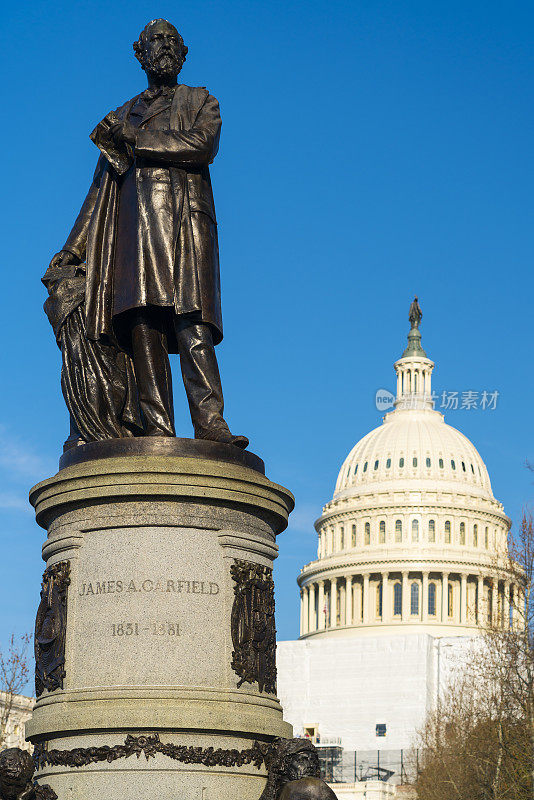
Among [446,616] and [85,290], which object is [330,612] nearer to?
[446,616]

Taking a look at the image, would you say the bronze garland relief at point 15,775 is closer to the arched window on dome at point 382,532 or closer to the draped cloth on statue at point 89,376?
the draped cloth on statue at point 89,376

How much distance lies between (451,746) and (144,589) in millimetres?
57350

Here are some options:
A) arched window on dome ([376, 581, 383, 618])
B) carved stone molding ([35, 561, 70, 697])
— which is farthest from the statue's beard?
arched window on dome ([376, 581, 383, 618])

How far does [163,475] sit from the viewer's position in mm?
9008

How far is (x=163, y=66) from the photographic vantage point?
10352 millimetres

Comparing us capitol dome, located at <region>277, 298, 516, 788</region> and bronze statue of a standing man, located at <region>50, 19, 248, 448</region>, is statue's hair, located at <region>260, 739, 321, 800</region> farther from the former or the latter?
us capitol dome, located at <region>277, 298, 516, 788</region>

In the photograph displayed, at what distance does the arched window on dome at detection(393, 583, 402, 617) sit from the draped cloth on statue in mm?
118254

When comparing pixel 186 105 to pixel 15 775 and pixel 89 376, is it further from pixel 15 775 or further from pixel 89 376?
pixel 15 775

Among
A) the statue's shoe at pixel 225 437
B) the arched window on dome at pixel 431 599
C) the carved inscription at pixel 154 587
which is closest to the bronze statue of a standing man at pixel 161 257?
the statue's shoe at pixel 225 437

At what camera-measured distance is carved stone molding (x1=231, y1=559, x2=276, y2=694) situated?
904cm

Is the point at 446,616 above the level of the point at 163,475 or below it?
above

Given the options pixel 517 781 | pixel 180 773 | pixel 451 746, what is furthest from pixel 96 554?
pixel 451 746

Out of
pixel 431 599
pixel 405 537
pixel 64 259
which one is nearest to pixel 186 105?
pixel 64 259

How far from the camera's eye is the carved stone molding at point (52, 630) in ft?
29.7
